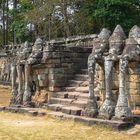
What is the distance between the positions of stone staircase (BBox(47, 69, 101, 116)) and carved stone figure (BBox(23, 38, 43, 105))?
0.98m

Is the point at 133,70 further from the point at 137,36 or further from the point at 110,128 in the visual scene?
the point at 110,128

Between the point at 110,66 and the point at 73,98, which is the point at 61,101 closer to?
the point at 73,98

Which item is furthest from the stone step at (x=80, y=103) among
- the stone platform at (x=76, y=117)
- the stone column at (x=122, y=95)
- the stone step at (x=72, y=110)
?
the stone column at (x=122, y=95)

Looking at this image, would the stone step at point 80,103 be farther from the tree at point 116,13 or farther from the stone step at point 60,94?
the tree at point 116,13

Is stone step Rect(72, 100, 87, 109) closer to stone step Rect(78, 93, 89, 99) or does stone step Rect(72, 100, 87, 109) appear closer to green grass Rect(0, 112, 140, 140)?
stone step Rect(78, 93, 89, 99)

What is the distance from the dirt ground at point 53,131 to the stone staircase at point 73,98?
63 centimetres

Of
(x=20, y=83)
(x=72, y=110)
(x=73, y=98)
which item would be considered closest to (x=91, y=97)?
(x=72, y=110)

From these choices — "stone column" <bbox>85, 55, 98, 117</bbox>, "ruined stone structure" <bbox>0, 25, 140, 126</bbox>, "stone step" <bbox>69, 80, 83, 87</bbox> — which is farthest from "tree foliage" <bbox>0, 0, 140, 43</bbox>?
"stone column" <bbox>85, 55, 98, 117</bbox>

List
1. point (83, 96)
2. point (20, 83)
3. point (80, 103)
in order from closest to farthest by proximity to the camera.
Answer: point (80, 103) < point (83, 96) < point (20, 83)

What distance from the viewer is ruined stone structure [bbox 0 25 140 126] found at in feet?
36.9

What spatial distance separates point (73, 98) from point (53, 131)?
325 cm

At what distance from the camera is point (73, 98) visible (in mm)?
13914

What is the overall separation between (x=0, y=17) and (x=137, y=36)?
120 ft

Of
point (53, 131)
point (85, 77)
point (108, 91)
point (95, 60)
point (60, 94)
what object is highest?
point (95, 60)
